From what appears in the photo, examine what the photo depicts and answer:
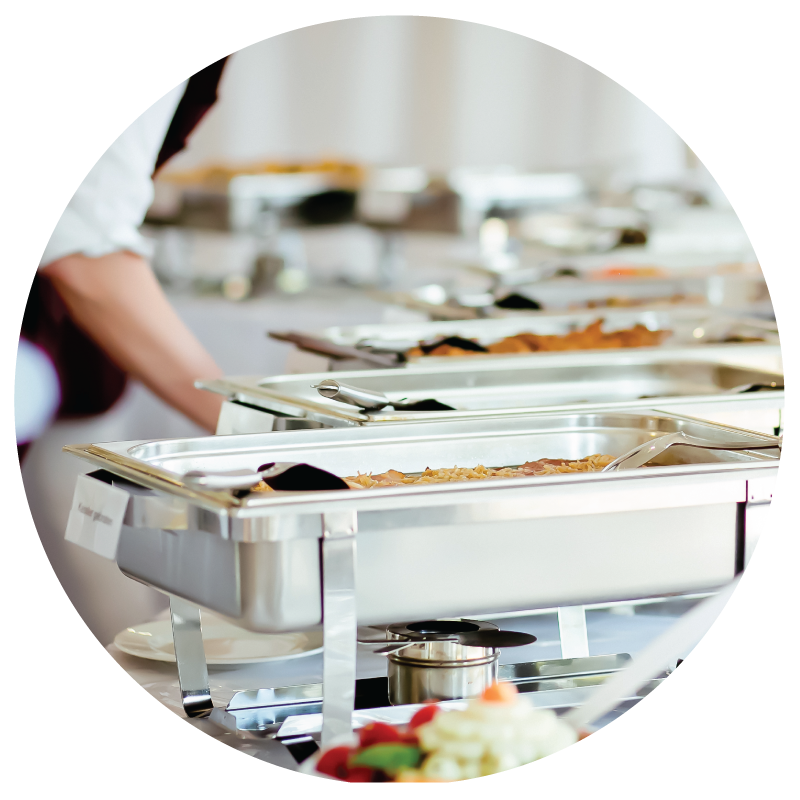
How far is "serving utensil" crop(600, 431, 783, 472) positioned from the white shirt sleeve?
3.95 feet

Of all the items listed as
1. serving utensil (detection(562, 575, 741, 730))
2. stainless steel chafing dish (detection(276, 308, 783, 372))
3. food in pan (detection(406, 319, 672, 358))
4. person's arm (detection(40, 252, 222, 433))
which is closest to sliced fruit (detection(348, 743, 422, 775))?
serving utensil (detection(562, 575, 741, 730))

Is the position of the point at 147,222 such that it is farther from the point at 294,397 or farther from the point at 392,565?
the point at 392,565

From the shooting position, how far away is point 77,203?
2098 millimetres

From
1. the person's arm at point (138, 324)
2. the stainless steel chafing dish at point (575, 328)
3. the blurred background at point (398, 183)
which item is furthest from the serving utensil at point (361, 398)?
the blurred background at point (398, 183)

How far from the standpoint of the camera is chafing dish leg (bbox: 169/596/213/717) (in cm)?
126

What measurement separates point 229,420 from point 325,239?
10.8 feet

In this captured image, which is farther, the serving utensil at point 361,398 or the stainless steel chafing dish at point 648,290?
the stainless steel chafing dish at point 648,290

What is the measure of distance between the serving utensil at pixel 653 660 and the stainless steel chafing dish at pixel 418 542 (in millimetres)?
128

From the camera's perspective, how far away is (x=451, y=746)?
1.08 m

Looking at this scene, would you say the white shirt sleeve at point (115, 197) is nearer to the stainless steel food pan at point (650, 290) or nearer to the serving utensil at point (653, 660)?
the stainless steel food pan at point (650, 290)

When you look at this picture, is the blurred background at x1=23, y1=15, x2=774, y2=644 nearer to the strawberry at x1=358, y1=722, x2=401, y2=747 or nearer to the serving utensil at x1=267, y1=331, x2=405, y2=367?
the serving utensil at x1=267, y1=331, x2=405, y2=367

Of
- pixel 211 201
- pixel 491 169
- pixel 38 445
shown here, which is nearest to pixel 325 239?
pixel 211 201

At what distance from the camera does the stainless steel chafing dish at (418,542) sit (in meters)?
0.97

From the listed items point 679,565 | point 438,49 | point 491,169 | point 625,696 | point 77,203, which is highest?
point 438,49
